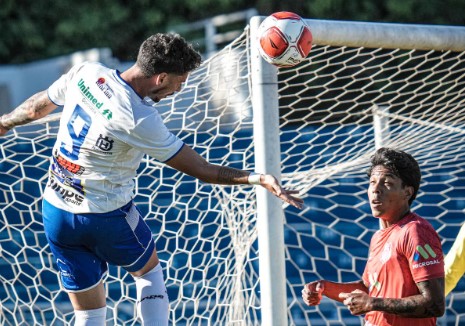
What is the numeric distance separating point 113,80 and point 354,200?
4.94 metres

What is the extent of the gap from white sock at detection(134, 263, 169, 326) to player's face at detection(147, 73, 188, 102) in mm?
815

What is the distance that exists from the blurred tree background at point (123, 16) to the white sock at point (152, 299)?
28.4 feet

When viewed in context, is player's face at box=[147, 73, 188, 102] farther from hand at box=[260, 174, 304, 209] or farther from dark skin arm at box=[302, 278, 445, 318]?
dark skin arm at box=[302, 278, 445, 318]

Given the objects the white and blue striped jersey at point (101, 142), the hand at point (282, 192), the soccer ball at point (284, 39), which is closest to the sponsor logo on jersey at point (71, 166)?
the white and blue striped jersey at point (101, 142)

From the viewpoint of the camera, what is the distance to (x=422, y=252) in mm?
3156

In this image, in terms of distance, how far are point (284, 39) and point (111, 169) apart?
0.99 metres

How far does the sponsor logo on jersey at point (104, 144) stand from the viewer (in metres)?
3.65

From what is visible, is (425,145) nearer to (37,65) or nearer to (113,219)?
(113,219)

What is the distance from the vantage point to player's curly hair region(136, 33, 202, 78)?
362 centimetres

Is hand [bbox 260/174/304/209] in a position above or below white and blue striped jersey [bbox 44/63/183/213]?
below

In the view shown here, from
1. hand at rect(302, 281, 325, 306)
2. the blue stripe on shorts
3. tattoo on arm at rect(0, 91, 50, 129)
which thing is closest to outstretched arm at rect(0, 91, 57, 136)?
tattoo on arm at rect(0, 91, 50, 129)

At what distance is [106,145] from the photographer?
12.0 feet

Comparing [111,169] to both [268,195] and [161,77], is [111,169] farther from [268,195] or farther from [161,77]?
[268,195]

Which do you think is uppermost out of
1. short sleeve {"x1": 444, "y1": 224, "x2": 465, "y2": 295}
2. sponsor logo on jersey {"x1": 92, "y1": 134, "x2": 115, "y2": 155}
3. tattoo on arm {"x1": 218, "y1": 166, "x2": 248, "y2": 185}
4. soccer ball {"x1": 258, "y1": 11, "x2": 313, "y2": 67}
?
soccer ball {"x1": 258, "y1": 11, "x2": 313, "y2": 67}
